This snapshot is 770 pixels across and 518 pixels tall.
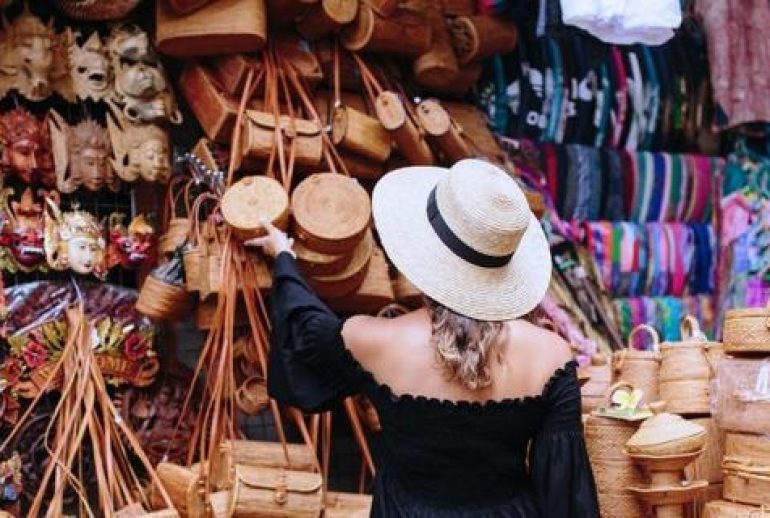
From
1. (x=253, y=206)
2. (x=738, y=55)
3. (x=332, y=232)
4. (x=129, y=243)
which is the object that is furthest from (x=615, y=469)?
(x=738, y=55)

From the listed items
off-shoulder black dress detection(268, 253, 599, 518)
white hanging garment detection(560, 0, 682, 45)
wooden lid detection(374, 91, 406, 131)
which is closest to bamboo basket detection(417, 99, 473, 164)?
wooden lid detection(374, 91, 406, 131)

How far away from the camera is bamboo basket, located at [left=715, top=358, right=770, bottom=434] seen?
3.08m

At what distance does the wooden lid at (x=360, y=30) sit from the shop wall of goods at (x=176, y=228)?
11 millimetres

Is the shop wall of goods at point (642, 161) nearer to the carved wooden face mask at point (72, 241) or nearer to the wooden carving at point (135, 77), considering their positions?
the wooden carving at point (135, 77)

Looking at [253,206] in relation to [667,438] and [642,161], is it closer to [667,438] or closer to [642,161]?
[667,438]

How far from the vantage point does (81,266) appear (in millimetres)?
3646

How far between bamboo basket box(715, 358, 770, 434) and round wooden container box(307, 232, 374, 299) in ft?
3.81

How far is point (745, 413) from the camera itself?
3115 millimetres

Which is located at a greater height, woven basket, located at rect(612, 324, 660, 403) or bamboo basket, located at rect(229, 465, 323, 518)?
woven basket, located at rect(612, 324, 660, 403)

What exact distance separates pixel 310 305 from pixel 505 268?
1.64 feet

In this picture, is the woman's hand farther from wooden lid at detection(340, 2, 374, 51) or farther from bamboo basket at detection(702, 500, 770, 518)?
bamboo basket at detection(702, 500, 770, 518)

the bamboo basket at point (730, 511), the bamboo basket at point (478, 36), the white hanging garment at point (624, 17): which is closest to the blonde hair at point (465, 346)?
the bamboo basket at point (730, 511)

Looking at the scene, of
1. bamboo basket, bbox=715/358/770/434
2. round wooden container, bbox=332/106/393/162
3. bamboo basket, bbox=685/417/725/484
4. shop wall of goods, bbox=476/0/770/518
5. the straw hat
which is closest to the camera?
the straw hat

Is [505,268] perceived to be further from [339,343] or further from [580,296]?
[580,296]
